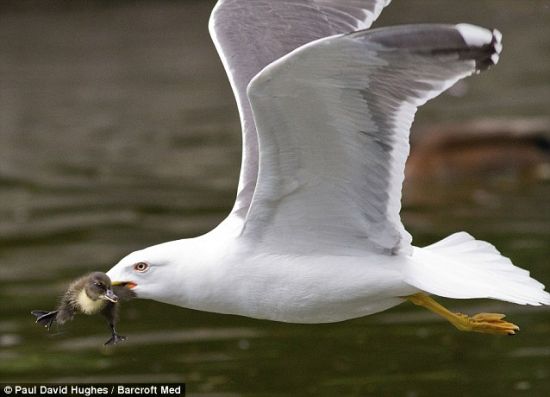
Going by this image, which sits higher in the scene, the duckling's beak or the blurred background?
the duckling's beak

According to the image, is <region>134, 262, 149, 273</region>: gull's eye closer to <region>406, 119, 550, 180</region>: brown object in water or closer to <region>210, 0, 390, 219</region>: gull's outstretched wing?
<region>210, 0, 390, 219</region>: gull's outstretched wing

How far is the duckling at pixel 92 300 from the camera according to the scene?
19.1 ft

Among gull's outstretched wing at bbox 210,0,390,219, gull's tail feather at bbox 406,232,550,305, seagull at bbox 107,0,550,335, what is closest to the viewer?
seagull at bbox 107,0,550,335

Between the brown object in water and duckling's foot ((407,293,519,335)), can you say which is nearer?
duckling's foot ((407,293,519,335))

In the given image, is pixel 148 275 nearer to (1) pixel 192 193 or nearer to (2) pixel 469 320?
(2) pixel 469 320

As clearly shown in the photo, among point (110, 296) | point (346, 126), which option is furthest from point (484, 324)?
point (110, 296)

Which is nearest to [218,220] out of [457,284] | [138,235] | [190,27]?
[138,235]

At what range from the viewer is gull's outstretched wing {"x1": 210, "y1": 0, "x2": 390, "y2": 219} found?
22.2ft

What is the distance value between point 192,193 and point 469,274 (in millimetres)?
8394

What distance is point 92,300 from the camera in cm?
589
